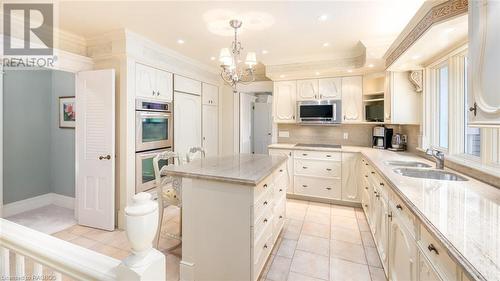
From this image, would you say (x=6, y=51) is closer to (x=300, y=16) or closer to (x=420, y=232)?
(x=300, y=16)

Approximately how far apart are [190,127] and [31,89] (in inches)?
97.8

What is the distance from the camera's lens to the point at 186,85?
4.04 meters

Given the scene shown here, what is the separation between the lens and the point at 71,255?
0.79 meters

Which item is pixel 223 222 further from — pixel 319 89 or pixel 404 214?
pixel 319 89

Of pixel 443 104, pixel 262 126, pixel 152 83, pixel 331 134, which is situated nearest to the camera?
pixel 443 104

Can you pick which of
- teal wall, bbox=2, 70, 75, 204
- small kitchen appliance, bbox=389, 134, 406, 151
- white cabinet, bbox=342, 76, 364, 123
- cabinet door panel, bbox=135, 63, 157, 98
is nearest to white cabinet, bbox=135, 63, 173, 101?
cabinet door panel, bbox=135, 63, 157, 98

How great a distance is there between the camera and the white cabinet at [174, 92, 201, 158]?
3.87 metres

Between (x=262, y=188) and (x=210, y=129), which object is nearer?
(x=262, y=188)

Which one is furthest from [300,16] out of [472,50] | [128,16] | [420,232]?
[420,232]

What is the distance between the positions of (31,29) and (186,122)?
2.21 meters

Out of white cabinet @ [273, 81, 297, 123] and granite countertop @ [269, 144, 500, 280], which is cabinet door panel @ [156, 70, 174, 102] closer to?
white cabinet @ [273, 81, 297, 123]

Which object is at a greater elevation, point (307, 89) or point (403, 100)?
point (307, 89)

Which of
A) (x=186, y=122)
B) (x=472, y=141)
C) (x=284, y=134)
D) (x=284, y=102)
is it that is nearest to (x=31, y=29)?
(x=186, y=122)

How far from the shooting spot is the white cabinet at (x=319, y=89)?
161 inches
